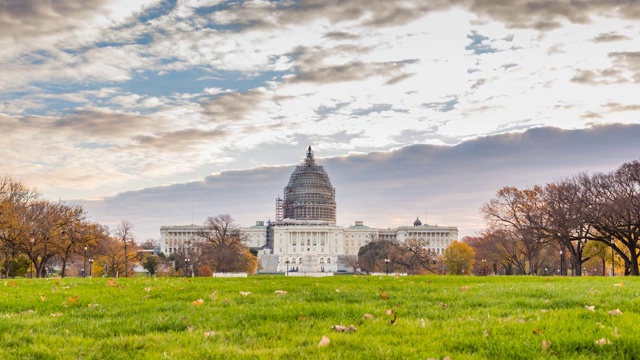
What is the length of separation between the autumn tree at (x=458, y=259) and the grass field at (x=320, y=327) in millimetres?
94187

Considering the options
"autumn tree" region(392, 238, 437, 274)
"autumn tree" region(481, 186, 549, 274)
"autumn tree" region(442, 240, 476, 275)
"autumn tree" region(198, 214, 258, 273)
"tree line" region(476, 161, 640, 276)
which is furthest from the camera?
"autumn tree" region(442, 240, 476, 275)

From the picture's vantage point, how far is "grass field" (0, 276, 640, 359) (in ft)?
20.1

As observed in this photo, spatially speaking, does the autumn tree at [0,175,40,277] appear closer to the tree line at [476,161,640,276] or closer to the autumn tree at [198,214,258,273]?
the autumn tree at [198,214,258,273]

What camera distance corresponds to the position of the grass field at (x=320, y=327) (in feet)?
20.1

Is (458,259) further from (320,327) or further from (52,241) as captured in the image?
(320,327)

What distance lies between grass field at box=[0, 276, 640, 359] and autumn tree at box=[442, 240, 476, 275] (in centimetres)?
9419

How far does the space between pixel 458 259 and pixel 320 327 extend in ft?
327

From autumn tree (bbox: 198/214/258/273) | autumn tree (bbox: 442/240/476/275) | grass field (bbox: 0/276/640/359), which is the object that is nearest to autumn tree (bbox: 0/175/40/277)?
autumn tree (bbox: 198/214/258/273)

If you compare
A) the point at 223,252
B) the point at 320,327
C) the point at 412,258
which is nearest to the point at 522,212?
the point at 412,258

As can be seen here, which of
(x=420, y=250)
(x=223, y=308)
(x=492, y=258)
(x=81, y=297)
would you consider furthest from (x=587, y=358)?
(x=420, y=250)

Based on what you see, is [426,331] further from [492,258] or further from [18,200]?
[492,258]

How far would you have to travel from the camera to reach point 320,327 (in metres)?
7.51

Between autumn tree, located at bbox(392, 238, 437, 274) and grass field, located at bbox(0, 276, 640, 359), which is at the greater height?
grass field, located at bbox(0, 276, 640, 359)

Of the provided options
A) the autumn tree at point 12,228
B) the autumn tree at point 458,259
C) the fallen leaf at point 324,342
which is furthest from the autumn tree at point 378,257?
the fallen leaf at point 324,342
